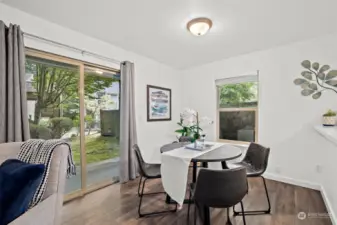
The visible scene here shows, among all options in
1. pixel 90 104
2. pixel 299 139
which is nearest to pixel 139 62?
pixel 90 104

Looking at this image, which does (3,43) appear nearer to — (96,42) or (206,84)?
(96,42)

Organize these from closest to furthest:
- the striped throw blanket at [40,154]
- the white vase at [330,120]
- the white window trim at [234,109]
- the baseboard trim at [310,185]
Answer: the striped throw blanket at [40,154] → the baseboard trim at [310,185] → the white vase at [330,120] → the white window trim at [234,109]

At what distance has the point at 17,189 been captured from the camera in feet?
3.65

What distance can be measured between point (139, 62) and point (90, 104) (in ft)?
4.07

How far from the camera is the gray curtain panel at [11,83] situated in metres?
1.76

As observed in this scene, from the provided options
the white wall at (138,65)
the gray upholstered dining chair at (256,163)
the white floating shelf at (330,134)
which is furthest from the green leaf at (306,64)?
the white wall at (138,65)

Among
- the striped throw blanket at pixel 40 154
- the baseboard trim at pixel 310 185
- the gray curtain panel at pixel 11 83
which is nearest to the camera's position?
the striped throw blanket at pixel 40 154

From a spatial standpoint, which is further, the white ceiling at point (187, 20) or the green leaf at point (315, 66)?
the green leaf at point (315, 66)

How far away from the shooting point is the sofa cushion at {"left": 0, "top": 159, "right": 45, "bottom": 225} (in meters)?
1.08

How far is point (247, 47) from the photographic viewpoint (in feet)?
10.1

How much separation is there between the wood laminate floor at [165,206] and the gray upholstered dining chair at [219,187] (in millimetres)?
661

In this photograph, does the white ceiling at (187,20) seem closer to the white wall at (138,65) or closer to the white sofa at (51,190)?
the white wall at (138,65)

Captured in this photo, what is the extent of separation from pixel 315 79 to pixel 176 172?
258 cm

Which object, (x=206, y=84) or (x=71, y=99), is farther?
(x=206, y=84)
